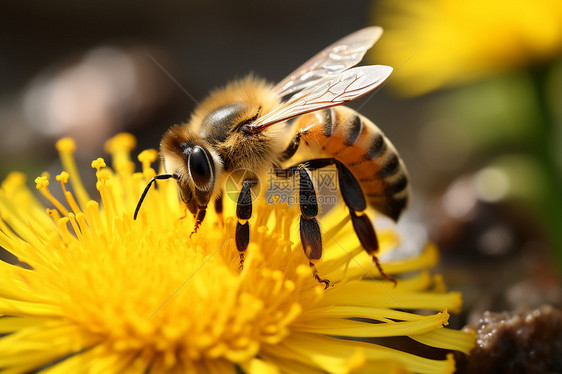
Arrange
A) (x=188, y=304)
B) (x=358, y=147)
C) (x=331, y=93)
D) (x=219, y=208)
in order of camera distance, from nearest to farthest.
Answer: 1. (x=188, y=304)
2. (x=331, y=93)
3. (x=219, y=208)
4. (x=358, y=147)

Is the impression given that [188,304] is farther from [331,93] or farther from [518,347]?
[518,347]

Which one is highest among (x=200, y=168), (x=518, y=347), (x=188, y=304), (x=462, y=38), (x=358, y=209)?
(x=200, y=168)

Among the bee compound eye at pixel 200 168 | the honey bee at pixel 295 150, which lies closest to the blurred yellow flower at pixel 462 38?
the honey bee at pixel 295 150

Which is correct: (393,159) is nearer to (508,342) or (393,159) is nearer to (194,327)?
(508,342)

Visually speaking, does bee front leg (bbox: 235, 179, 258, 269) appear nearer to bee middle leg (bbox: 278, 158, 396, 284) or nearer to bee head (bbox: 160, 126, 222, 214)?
bee head (bbox: 160, 126, 222, 214)

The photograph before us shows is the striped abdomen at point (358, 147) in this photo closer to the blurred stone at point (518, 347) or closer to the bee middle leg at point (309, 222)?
the bee middle leg at point (309, 222)

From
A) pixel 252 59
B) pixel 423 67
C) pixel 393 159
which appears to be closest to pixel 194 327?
pixel 393 159

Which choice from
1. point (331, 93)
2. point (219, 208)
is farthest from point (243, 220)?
point (331, 93)
